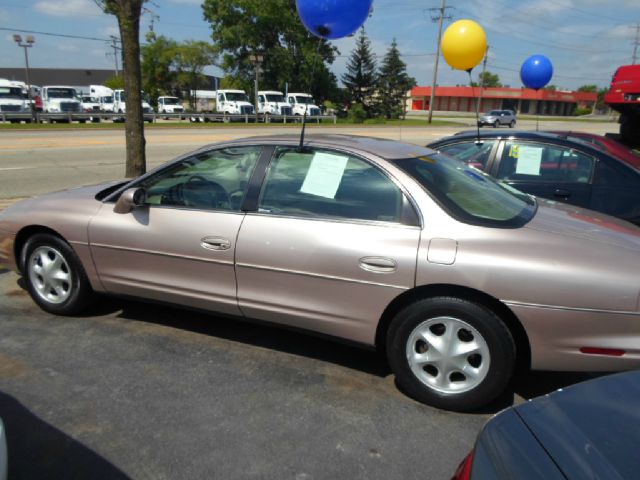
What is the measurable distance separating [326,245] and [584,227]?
→ 1496 mm

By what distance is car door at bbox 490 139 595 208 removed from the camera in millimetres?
5031

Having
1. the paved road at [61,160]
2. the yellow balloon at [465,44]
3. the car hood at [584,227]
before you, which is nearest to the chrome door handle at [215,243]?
the car hood at [584,227]

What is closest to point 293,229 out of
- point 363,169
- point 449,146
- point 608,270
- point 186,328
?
point 363,169

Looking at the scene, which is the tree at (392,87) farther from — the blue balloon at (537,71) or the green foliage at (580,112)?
the green foliage at (580,112)

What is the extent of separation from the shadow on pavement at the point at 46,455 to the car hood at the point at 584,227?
2544 mm

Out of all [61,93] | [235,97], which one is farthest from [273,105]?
[61,93]

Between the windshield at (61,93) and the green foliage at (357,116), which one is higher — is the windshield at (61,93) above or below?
above

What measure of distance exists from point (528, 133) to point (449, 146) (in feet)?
2.77

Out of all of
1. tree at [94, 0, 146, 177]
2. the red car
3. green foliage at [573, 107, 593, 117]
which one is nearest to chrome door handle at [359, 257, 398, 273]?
the red car

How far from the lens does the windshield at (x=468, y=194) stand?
2.97 m

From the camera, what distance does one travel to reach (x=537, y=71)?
1165cm

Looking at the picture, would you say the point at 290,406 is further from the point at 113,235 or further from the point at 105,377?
the point at 113,235

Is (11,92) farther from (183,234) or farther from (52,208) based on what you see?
(183,234)

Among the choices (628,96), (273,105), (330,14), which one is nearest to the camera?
(330,14)
